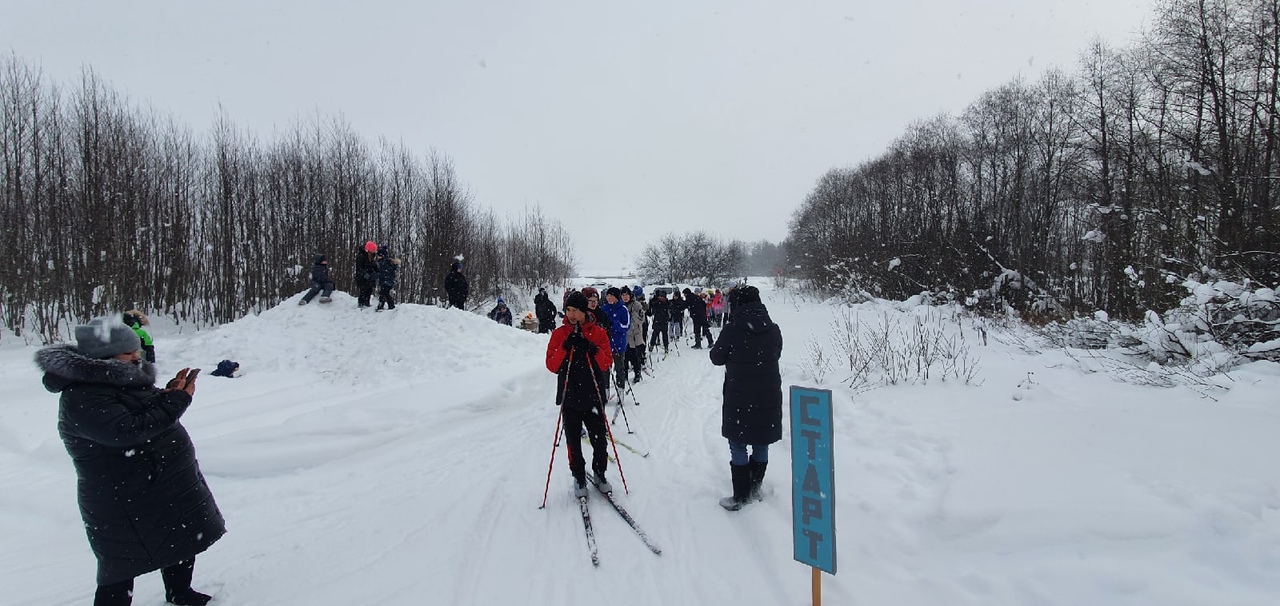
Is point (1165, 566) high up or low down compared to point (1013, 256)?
down

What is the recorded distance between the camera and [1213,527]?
2961mm

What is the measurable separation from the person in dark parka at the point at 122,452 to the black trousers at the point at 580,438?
2686 mm

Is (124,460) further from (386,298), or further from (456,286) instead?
(456,286)

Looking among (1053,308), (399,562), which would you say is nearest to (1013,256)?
(1053,308)

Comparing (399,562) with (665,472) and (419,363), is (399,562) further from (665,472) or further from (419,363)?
(419,363)

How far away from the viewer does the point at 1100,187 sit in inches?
885

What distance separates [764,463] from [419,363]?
26.8 ft

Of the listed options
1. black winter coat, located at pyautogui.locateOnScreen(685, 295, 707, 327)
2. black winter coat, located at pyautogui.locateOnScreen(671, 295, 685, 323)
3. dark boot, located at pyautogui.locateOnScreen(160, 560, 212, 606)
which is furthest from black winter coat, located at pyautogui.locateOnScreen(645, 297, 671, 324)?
dark boot, located at pyautogui.locateOnScreen(160, 560, 212, 606)

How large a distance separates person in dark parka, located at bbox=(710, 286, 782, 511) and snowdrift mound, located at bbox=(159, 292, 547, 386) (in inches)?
277

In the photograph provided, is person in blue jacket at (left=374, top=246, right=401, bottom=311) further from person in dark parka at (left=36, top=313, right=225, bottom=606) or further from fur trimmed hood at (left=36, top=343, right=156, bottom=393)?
fur trimmed hood at (left=36, top=343, right=156, bottom=393)

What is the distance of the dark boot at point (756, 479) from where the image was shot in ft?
15.1

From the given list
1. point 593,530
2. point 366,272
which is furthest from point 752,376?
point 366,272

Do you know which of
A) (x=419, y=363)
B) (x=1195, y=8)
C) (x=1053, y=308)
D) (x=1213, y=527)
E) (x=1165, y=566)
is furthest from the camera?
(x=1053, y=308)

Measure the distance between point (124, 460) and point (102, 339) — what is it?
2.14ft
